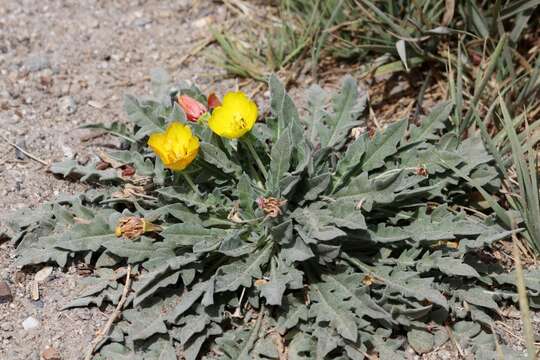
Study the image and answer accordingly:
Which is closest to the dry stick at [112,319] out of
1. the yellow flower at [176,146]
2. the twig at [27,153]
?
the yellow flower at [176,146]

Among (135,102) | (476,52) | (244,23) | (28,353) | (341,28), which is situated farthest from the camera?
(244,23)

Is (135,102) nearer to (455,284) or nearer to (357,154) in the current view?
(357,154)

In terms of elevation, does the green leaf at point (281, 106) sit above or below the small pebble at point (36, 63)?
above

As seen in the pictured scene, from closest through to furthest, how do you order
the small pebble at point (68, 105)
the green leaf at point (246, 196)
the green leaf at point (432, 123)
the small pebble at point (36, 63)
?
1. the green leaf at point (246, 196)
2. the green leaf at point (432, 123)
3. the small pebble at point (68, 105)
4. the small pebble at point (36, 63)

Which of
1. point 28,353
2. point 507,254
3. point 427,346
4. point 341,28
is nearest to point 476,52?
point 341,28

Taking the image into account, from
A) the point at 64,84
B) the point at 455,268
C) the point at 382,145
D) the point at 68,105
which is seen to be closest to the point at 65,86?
the point at 64,84

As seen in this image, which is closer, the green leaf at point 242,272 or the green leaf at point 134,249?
the green leaf at point 242,272

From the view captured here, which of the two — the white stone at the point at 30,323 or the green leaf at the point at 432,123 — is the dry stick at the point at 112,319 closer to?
the white stone at the point at 30,323

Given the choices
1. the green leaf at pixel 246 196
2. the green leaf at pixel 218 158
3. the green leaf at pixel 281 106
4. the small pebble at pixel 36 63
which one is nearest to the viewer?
the green leaf at pixel 246 196
